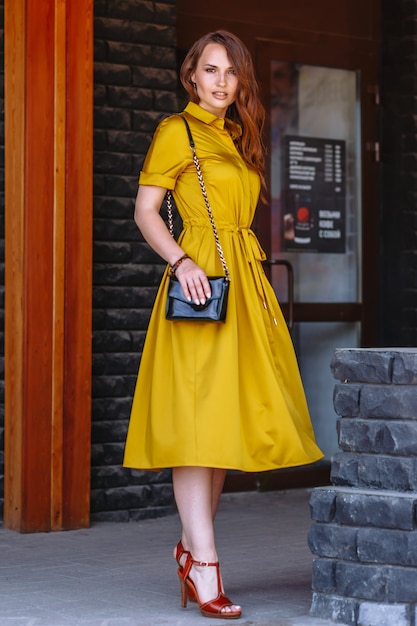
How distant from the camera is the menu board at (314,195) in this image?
797 cm

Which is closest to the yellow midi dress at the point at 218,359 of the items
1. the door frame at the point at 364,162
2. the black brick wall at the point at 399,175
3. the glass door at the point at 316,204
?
the glass door at the point at 316,204

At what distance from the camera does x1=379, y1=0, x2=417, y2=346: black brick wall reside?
26.9 feet

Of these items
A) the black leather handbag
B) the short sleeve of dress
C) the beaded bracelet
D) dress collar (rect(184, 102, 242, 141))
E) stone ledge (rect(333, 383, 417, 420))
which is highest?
dress collar (rect(184, 102, 242, 141))

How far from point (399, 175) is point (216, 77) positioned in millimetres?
3840

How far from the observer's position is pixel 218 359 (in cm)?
443

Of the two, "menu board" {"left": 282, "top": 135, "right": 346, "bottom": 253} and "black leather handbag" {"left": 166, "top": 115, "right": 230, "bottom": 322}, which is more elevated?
"menu board" {"left": 282, "top": 135, "right": 346, "bottom": 253}

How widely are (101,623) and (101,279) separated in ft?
8.99

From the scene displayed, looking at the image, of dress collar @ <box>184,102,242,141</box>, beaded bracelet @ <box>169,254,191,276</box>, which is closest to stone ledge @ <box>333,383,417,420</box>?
beaded bracelet @ <box>169,254,191,276</box>

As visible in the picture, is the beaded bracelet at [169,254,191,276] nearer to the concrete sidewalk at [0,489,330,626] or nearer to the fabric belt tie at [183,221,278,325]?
the fabric belt tie at [183,221,278,325]

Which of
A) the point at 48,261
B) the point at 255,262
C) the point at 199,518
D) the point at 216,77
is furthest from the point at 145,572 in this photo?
the point at 216,77

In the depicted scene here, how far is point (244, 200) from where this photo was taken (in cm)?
462

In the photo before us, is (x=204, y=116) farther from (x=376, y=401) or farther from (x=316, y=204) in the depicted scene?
(x=316, y=204)

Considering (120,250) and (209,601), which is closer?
(209,601)

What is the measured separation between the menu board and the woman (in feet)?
10.7
